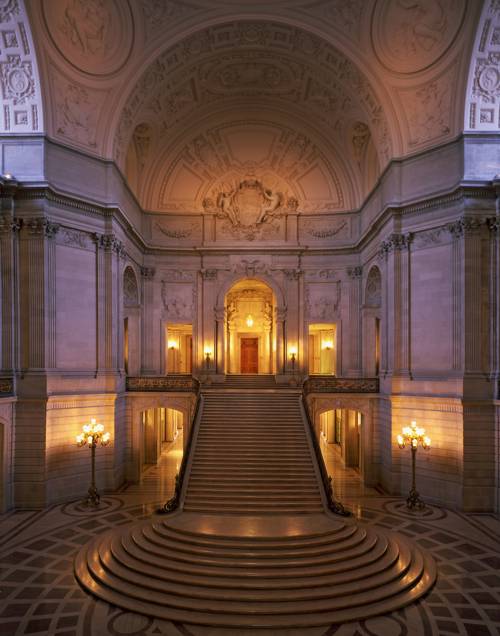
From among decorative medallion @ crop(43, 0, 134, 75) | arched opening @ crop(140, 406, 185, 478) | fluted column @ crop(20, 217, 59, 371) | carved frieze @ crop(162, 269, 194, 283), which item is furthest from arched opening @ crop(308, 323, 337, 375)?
decorative medallion @ crop(43, 0, 134, 75)

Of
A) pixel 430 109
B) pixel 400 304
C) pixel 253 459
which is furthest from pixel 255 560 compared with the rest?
pixel 430 109

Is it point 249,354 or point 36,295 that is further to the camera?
point 249,354

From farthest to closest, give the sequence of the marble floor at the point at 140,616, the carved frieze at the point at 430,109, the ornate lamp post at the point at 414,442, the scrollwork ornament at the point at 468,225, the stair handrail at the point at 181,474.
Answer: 1. the carved frieze at the point at 430,109
2. the scrollwork ornament at the point at 468,225
3. the ornate lamp post at the point at 414,442
4. the stair handrail at the point at 181,474
5. the marble floor at the point at 140,616

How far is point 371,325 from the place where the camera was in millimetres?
23594

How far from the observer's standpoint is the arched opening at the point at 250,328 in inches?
1094

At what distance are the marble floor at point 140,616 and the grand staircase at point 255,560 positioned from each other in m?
0.27

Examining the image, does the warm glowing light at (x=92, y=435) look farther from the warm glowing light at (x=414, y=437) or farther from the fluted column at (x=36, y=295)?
the warm glowing light at (x=414, y=437)

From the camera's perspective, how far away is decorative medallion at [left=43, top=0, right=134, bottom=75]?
15742 millimetres

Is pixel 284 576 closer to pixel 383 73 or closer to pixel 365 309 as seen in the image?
pixel 365 309

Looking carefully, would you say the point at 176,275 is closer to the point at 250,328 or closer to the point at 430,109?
the point at 250,328

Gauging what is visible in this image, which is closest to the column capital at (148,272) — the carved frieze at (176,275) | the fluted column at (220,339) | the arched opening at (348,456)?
the carved frieze at (176,275)

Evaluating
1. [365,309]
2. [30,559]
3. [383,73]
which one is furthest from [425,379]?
[30,559]

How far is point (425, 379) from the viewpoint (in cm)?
1716

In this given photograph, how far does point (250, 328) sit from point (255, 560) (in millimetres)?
18125
